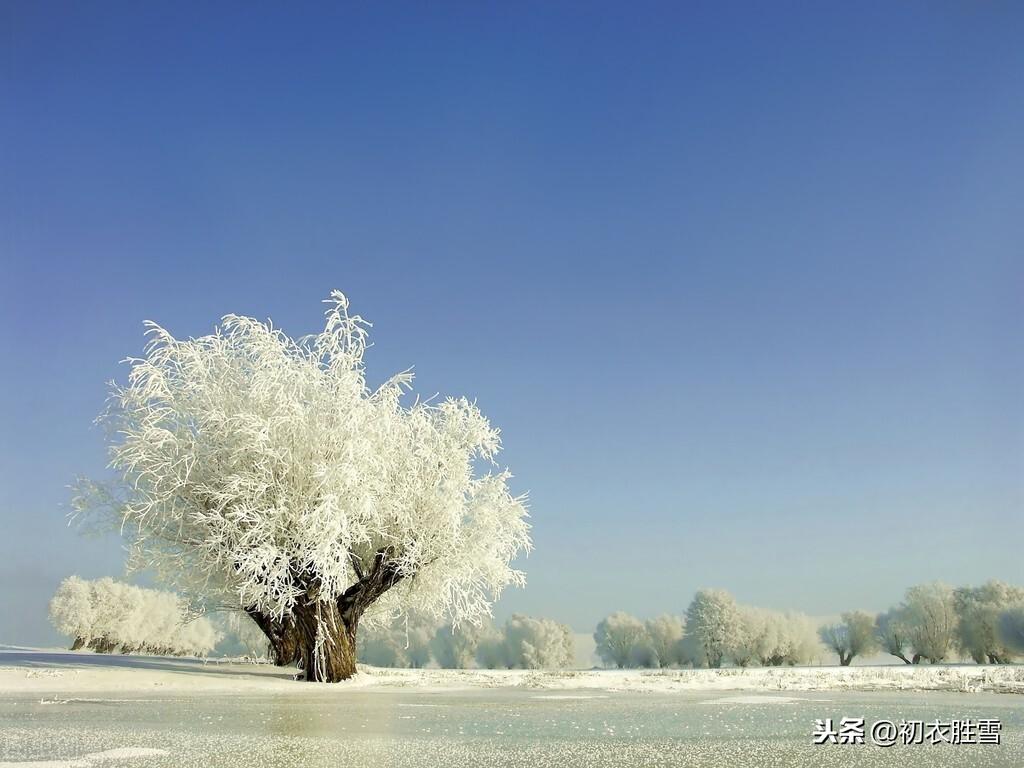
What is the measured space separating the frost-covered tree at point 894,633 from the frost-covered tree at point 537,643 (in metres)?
24.1

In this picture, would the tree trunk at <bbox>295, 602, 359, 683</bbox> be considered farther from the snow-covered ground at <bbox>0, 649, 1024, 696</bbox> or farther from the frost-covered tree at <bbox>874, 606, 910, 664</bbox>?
the frost-covered tree at <bbox>874, 606, 910, 664</bbox>

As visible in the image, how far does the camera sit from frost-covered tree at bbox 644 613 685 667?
6144 centimetres

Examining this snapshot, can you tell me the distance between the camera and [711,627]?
5772 centimetres

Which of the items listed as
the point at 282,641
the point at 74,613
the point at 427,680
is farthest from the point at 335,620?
the point at 74,613

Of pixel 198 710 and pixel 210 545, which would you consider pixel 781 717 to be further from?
pixel 210 545

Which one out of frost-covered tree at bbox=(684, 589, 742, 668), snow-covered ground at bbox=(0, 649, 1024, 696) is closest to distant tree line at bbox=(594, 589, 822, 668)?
frost-covered tree at bbox=(684, 589, 742, 668)

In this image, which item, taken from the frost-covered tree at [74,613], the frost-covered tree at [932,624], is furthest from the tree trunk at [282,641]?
the frost-covered tree at [932,624]

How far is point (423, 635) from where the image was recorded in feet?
211

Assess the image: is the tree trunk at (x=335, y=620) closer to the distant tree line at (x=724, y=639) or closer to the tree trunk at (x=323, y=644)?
the tree trunk at (x=323, y=644)

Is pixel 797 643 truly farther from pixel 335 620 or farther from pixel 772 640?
pixel 335 620

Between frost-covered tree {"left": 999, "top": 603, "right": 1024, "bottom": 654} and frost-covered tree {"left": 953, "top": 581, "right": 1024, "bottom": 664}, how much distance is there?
12.1 inches

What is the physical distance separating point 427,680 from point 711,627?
37584 millimetres

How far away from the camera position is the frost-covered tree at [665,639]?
61438 millimetres

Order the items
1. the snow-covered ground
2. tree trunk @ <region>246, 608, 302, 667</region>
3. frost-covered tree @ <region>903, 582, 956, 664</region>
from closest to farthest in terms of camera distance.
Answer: the snow-covered ground < tree trunk @ <region>246, 608, 302, 667</region> < frost-covered tree @ <region>903, 582, 956, 664</region>
